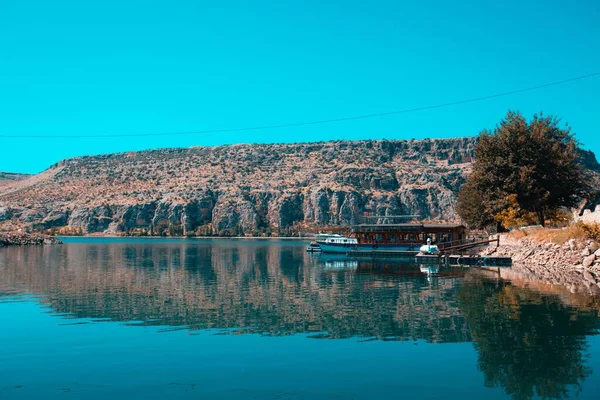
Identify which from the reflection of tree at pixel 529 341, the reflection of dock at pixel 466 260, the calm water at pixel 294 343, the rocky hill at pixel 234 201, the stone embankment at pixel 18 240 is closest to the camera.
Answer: the calm water at pixel 294 343

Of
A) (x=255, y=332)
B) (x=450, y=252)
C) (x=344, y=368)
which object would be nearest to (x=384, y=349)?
(x=344, y=368)

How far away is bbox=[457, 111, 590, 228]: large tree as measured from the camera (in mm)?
50844

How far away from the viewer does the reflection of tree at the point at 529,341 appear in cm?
1341

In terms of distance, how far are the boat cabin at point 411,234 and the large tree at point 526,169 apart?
1299cm

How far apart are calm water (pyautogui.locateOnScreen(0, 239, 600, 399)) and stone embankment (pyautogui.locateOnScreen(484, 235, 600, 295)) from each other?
413cm

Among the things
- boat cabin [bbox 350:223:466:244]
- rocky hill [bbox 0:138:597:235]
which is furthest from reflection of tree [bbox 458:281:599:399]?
rocky hill [bbox 0:138:597:235]

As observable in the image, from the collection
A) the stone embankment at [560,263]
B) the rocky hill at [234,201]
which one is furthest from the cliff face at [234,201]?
the stone embankment at [560,263]

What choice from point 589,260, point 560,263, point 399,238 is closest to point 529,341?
point 589,260

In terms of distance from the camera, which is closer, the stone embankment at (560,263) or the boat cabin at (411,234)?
the stone embankment at (560,263)

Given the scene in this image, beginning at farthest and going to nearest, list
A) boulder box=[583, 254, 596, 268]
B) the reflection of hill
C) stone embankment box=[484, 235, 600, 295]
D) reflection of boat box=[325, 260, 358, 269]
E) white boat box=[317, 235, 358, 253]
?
white boat box=[317, 235, 358, 253] → reflection of boat box=[325, 260, 358, 269] → boulder box=[583, 254, 596, 268] → stone embankment box=[484, 235, 600, 295] → the reflection of hill

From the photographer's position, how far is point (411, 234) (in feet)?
229

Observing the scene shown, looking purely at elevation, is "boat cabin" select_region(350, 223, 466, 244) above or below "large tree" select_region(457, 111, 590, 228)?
below

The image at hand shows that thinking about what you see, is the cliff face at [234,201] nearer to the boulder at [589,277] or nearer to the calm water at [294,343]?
the boulder at [589,277]

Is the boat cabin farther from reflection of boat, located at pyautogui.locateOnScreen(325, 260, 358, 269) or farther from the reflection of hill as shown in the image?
the reflection of hill
